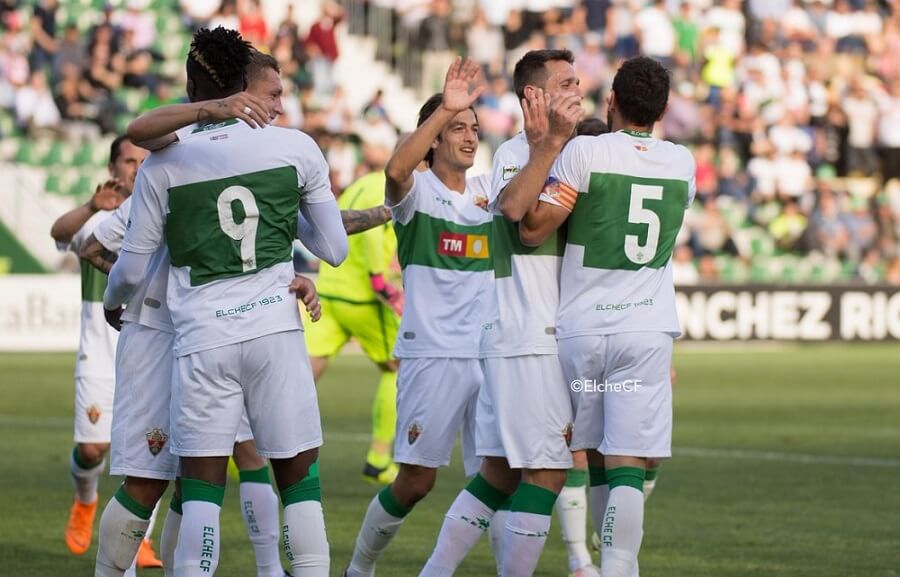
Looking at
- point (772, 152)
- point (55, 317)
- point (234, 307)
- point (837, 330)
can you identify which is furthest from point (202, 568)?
point (772, 152)

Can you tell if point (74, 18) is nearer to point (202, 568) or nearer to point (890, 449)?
point (890, 449)

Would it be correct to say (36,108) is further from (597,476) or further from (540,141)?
(540,141)

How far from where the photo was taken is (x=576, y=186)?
6.23 m

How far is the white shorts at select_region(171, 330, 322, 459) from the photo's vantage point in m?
5.82

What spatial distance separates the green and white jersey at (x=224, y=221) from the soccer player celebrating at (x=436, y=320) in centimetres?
A: 124

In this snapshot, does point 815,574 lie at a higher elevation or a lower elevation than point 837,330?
higher

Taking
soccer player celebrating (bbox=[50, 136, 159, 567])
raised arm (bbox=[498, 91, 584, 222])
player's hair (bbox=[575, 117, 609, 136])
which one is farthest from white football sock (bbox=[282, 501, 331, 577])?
player's hair (bbox=[575, 117, 609, 136])

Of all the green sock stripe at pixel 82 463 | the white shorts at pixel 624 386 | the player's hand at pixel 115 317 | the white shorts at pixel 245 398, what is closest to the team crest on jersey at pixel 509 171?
the white shorts at pixel 624 386

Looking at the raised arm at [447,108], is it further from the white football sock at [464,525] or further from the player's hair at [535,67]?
the white football sock at [464,525]

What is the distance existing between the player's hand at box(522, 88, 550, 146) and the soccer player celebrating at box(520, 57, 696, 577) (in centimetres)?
17

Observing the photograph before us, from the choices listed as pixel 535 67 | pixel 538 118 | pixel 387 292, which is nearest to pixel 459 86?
pixel 538 118

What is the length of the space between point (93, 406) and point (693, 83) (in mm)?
24060

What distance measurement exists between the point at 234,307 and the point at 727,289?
Result: 67.8ft

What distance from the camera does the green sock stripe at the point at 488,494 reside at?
667cm
